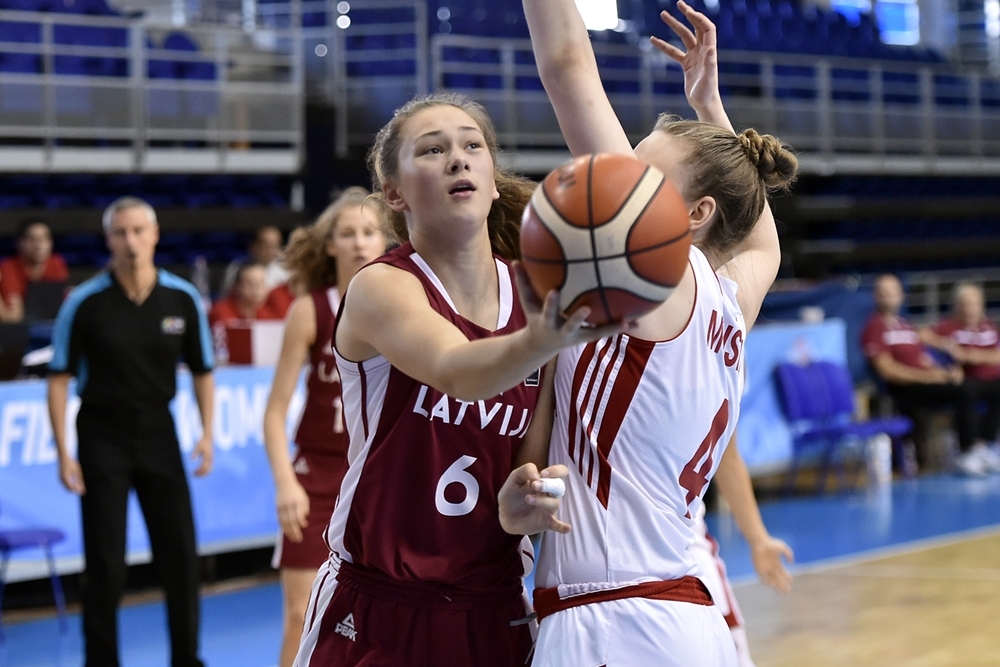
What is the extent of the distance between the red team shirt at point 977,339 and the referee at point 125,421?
8552mm

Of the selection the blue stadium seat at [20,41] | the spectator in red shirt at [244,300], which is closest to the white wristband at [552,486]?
the spectator in red shirt at [244,300]

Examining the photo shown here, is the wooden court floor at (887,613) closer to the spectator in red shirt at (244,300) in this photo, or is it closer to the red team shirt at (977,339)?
the spectator in red shirt at (244,300)

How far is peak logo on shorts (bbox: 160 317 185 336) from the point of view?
5348 mm

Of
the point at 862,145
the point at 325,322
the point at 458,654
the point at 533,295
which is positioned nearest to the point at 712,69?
the point at 533,295

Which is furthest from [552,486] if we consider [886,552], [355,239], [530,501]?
[886,552]

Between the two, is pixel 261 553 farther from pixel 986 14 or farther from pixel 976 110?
pixel 986 14

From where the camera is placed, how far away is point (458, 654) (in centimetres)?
221

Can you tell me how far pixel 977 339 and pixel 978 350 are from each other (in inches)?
4.4

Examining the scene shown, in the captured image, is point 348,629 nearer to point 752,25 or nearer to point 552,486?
point 552,486

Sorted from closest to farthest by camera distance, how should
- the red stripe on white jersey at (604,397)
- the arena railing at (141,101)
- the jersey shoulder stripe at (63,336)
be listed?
the red stripe on white jersey at (604,397) < the jersey shoulder stripe at (63,336) < the arena railing at (141,101)

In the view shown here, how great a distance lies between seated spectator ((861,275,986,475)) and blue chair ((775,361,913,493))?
69 centimetres

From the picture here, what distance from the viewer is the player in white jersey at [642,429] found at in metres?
1.99

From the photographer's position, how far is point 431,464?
218cm

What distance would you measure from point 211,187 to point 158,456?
690 cm
